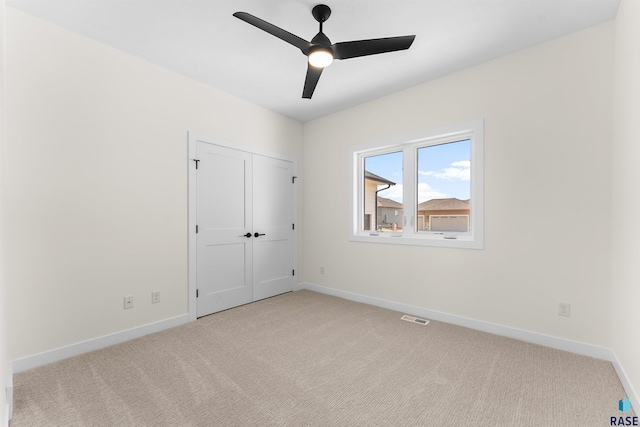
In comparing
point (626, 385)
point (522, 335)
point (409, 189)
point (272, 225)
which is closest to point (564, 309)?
point (522, 335)

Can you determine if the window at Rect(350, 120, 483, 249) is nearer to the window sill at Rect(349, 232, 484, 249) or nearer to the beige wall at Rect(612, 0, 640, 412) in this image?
the window sill at Rect(349, 232, 484, 249)

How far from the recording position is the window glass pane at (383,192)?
12.4 feet

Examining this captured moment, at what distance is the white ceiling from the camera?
2.15 meters

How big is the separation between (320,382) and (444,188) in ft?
8.08

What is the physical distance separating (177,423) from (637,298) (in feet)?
9.23

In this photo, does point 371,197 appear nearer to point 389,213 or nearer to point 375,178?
point 375,178

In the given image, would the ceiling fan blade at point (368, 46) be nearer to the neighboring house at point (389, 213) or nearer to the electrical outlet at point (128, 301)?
the neighboring house at point (389, 213)

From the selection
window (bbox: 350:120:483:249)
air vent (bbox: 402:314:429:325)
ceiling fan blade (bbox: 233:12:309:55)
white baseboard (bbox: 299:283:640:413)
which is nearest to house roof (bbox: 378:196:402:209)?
window (bbox: 350:120:483:249)

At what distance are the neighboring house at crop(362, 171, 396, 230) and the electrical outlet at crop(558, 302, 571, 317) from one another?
210 cm

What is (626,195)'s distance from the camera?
1962 millimetres

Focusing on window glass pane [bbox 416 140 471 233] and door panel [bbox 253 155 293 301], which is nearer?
window glass pane [bbox 416 140 471 233]

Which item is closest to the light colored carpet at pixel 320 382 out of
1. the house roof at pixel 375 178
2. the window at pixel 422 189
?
the window at pixel 422 189

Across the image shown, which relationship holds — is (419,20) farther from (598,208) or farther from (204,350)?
(204,350)

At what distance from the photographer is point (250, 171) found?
12.8ft
